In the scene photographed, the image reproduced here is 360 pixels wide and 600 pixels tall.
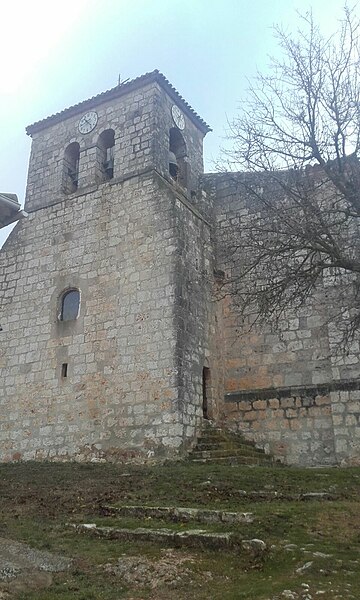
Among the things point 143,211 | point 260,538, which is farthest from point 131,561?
point 143,211

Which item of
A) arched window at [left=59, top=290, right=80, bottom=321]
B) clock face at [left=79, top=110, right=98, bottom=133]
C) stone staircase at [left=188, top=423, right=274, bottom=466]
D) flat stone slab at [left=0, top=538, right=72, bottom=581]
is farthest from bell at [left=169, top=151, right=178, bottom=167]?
flat stone slab at [left=0, top=538, right=72, bottom=581]

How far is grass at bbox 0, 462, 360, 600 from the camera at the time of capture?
4.46 metres

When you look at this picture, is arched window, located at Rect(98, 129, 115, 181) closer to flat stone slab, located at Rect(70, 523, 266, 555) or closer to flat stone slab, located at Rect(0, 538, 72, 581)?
flat stone slab, located at Rect(70, 523, 266, 555)

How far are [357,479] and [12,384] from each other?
875 centimetres

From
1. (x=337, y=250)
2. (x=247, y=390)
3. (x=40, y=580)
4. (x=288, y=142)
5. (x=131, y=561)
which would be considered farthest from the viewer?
(x=247, y=390)

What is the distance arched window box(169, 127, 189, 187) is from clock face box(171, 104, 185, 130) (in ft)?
0.52

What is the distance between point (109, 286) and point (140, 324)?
144 cm

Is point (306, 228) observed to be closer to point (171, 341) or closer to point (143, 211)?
point (171, 341)

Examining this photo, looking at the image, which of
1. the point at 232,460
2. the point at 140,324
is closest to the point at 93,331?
the point at 140,324

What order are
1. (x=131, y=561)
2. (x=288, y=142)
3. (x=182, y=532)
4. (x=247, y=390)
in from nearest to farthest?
1. (x=131, y=561)
2. (x=182, y=532)
3. (x=288, y=142)
4. (x=247, y=390)

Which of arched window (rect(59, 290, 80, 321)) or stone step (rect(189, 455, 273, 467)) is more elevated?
arched window (rect(59, 290, 80, 321))

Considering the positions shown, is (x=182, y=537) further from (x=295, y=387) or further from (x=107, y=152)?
(x=107, y=152)

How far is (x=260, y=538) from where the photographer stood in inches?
212

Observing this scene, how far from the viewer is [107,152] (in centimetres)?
1528
